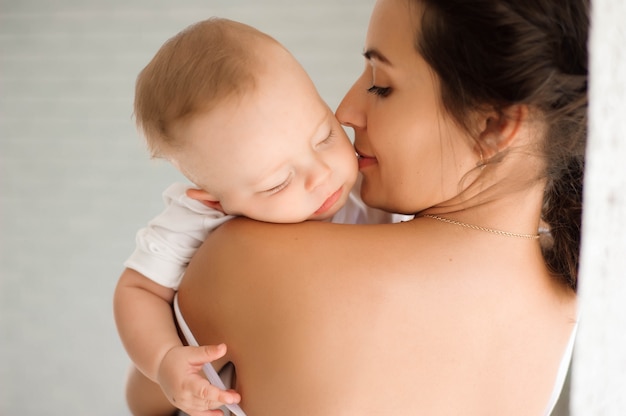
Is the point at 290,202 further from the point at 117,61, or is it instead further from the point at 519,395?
the point at 117,61

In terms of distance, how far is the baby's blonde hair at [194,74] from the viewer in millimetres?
1190

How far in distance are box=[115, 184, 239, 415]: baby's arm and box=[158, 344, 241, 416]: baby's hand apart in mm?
30

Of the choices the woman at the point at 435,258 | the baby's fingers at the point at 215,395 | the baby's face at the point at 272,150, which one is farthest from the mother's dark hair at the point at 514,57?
the baby's fingers at the point at 215,395

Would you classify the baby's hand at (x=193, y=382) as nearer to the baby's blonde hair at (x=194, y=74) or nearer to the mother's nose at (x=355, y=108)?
the baby's blonde hair at (x=194, y=74)

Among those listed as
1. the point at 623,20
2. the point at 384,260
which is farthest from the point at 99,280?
the point at 623,20

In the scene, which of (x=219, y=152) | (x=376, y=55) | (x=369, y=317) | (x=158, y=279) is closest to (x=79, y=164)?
(x=158, y=279)

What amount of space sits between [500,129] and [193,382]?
62 cm

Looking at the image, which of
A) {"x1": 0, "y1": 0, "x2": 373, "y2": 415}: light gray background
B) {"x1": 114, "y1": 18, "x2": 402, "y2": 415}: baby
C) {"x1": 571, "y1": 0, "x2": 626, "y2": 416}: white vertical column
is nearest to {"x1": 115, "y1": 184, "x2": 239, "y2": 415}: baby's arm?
{"x1": 114, "y1": 18, "x2": 402, "y2": 415}: baby

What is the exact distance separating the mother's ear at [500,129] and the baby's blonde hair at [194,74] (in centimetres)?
38

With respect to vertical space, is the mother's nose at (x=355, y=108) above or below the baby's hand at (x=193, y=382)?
above

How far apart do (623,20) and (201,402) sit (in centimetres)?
81

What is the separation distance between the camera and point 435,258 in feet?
3.67

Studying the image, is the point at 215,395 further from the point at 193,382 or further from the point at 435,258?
the point at 435,258

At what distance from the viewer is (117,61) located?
2934 mm
